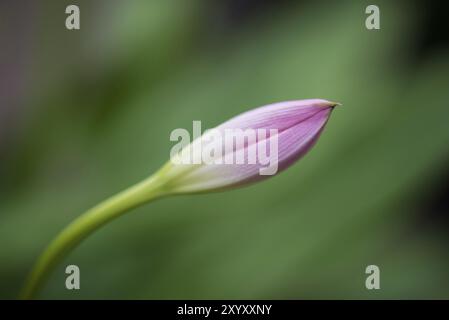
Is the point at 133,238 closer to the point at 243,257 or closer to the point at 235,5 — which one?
the point at 243,257

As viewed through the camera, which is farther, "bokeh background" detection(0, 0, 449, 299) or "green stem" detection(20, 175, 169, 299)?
"bokeh background" detection(0, 0, 449, 299)

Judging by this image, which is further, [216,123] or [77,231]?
[216,123]

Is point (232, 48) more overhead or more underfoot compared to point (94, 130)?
more overhead

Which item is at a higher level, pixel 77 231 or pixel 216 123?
pixel 216 123

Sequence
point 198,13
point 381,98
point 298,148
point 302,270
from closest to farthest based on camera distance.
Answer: point 298,148, point 302,270, point 381,98, point 198,13

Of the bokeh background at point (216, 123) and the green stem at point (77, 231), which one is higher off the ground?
the bokeh background at point (216, 123)

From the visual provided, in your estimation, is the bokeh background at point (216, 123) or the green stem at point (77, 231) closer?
the green stem at point (77, 231)

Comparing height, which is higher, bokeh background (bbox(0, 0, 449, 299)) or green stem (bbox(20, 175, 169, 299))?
bokeh background (bbox(0, 0, 449, 299))
